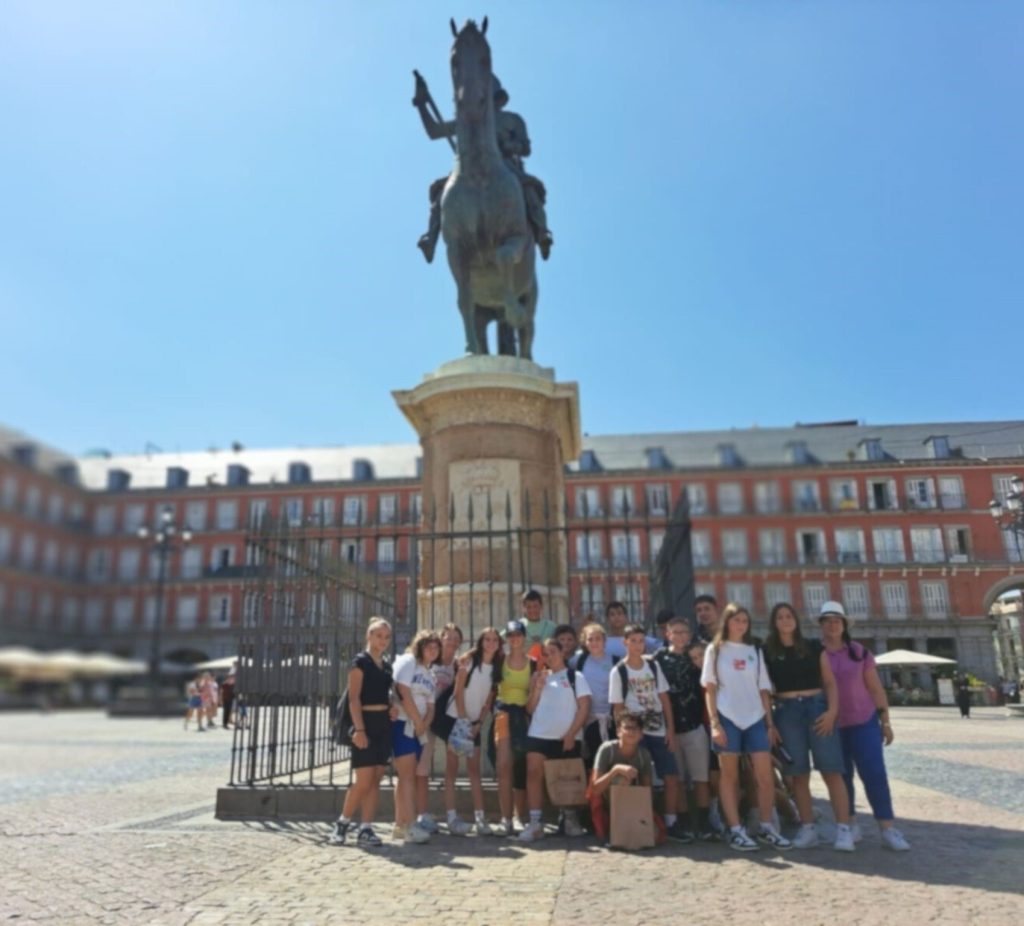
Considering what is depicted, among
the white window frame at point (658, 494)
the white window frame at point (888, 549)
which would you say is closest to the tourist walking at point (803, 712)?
the white window frame at point (658, 494)

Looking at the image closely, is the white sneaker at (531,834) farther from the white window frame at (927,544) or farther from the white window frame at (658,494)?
the white window frame at (927,544)

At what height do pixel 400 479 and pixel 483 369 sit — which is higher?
pixel 400 479

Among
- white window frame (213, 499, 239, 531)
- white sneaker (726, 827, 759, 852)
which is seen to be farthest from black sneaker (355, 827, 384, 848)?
white window frame (213, 499, 239, 531)

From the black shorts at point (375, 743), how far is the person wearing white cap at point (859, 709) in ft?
9.64

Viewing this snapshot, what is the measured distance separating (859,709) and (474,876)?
264 cm

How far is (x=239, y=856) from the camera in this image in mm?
4969

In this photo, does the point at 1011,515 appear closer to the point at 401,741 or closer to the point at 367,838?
the point at 401,741

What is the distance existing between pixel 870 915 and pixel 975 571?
10.8 metres

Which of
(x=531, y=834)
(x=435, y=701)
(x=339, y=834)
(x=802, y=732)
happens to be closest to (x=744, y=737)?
(x=802, y=732)

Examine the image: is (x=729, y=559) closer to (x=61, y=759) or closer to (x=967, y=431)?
(x=967, y=431)

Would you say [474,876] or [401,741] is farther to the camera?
[401,741]

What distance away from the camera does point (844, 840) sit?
4.89 meters

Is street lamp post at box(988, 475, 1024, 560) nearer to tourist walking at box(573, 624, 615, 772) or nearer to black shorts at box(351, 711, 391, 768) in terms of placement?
tourist walking at box(573, 624, 615, 772)

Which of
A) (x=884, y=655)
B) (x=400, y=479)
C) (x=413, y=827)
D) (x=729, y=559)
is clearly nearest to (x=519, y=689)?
(x=413, y=827)
